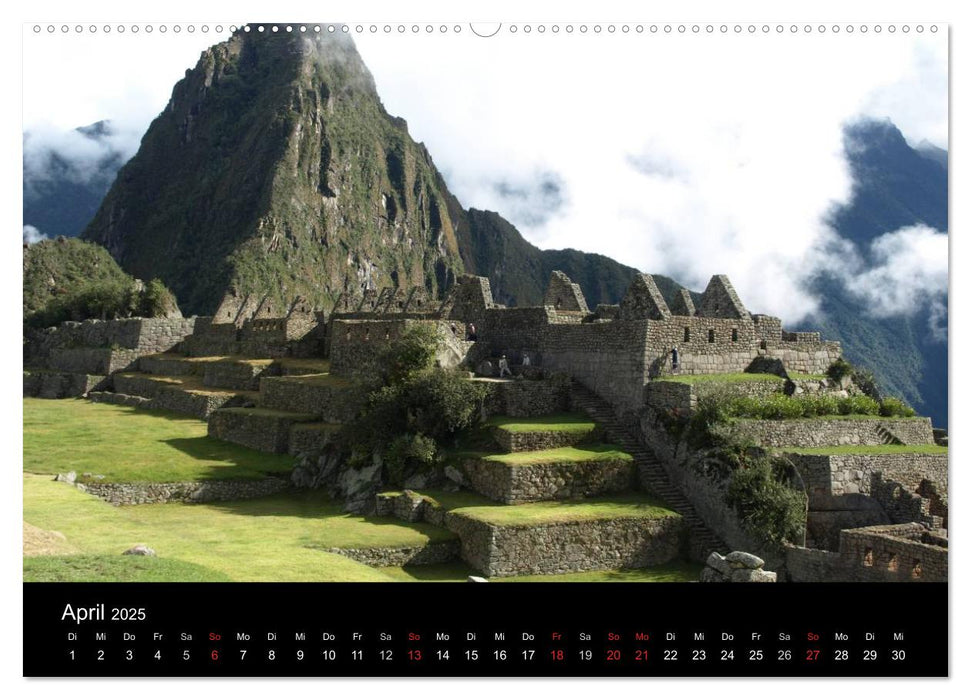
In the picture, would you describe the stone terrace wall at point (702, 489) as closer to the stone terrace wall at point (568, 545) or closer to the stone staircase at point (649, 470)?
the stone staircase at point (649, 470)

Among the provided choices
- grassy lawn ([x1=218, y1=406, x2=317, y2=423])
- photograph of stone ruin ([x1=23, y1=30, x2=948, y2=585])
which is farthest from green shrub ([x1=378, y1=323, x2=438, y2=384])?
grassy lawn ([x1=218, y1=406, x2=317, y2=423])

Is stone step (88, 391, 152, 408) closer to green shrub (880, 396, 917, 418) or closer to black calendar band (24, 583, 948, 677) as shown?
green shrub (880, 396, 917, 418)

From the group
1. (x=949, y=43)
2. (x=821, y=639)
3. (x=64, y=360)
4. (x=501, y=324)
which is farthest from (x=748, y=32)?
(x=64, y=360)

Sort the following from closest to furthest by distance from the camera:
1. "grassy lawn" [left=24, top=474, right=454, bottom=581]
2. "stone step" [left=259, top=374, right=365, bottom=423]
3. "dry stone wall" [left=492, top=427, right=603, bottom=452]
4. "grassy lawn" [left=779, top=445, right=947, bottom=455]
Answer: "grassy lawn" [left=24, top=474, right=454, bottom=581] → "grassy lawn" [left=779, top=445, right=947, bottom=455] → "dry stone wall" [left=492, top=427, right=603, bottom=452] → "stone step" [left=259, top=374, right=365, bottom=423]

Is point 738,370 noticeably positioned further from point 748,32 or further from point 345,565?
point 748,32

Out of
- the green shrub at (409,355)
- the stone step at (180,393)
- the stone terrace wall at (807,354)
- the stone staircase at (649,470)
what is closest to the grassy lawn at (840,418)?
the stone staircase at (649,470)

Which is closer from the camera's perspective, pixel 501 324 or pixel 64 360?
pixel 501 324
